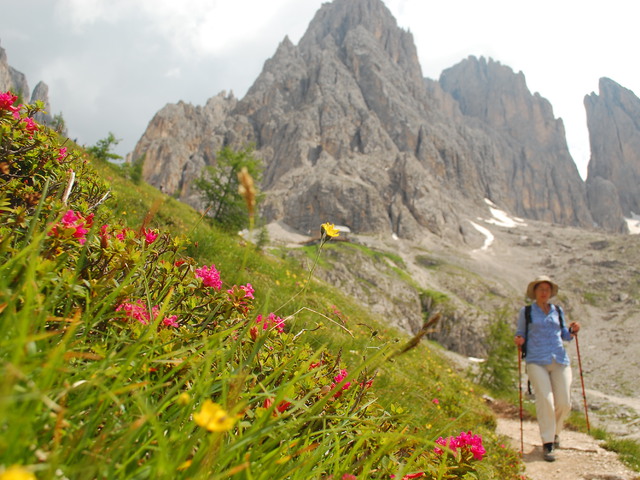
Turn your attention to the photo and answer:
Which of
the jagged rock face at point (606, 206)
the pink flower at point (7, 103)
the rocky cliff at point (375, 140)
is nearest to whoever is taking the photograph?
the pink flower at point (7, 103)

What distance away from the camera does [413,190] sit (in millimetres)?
104125

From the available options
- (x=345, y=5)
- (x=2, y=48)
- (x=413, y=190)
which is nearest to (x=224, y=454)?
(x=413, y=190)

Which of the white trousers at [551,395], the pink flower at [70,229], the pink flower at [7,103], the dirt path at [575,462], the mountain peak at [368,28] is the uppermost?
the mountain peak at [368,28]

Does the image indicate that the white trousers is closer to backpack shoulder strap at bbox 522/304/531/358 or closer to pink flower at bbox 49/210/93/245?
backpack shoulder strap at bbox 522/304/531/358

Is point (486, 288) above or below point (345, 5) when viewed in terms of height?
below

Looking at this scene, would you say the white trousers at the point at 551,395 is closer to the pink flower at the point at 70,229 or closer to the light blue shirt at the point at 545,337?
the light blue shirt at the point at 545,337

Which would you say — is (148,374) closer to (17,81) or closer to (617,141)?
(17,81)

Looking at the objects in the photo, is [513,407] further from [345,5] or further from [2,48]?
[345,5]

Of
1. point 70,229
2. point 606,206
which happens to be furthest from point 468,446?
point 606,206

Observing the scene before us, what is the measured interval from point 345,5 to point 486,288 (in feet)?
512

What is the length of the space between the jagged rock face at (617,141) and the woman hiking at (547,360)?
196342 mm

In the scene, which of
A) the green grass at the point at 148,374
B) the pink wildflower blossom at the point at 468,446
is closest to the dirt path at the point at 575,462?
the pink wildflower blossom at the point at 468,446

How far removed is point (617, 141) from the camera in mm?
174875

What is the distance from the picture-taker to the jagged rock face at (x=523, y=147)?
162m
